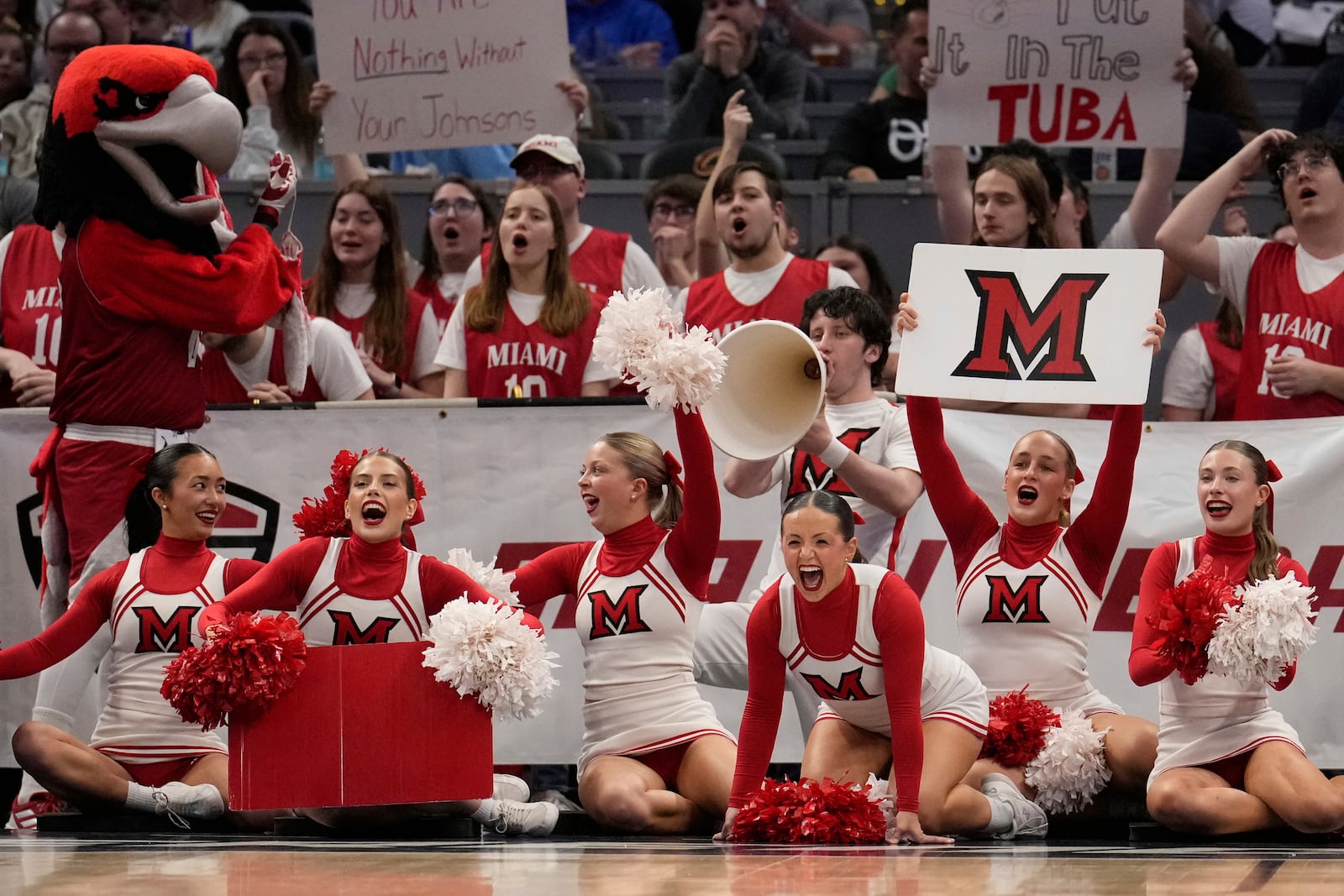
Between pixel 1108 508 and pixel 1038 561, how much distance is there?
25cm

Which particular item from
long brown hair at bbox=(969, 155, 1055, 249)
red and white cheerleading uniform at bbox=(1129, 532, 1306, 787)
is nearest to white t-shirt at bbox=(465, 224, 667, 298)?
long brown hair at bbox=(969, 155, 1055, 249)

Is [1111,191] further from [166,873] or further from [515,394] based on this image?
[166,873]

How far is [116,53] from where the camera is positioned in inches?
209

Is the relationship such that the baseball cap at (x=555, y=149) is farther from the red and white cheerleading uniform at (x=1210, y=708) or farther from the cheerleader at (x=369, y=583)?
the red and white cheerleading uniform at (x=1210, y=708)

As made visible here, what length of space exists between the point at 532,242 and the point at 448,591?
1.58 meters

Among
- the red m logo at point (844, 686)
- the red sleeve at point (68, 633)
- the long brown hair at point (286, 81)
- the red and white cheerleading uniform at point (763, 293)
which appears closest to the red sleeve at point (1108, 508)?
the red m logo at point (844, 686)

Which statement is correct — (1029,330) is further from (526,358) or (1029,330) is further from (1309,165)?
(526,358)

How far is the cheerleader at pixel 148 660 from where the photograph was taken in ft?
16.9

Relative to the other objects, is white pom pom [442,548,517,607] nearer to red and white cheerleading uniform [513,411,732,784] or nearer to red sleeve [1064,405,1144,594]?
red and white cheerleading uniform [513,411,732,784]

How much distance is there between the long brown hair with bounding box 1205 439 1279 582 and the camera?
16.1 feet

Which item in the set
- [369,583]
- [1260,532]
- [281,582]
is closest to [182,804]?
[281,582]

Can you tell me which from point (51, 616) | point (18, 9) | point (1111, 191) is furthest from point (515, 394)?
point (18, 9)

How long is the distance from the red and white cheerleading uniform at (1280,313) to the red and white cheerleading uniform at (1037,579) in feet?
3.04

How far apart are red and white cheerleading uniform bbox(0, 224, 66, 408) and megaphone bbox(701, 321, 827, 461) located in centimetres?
264
